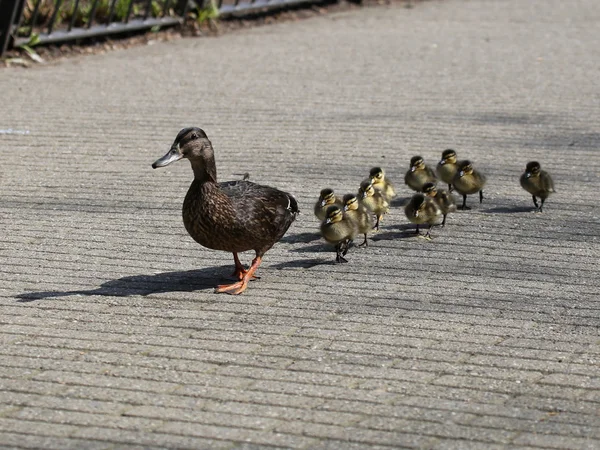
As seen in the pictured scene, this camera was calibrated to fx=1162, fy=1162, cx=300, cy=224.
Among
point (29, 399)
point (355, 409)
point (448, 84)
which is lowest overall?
point (29, 399)

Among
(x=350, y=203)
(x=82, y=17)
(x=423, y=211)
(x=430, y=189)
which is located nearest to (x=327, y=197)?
(x=350, y=203)

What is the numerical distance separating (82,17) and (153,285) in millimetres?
8654

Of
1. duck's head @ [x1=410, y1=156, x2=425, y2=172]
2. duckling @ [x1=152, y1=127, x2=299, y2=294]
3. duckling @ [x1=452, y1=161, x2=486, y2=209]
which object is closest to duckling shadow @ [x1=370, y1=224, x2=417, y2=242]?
duckling @ [x1=452, y1=161, x2=486, y2=209]

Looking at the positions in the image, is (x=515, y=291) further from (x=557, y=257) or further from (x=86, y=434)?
(x=86, y=434)

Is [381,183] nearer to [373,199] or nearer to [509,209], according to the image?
[373,199]

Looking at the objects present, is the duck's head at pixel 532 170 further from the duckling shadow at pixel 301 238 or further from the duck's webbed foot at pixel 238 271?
the duck's webbed foot at pixel 238 271

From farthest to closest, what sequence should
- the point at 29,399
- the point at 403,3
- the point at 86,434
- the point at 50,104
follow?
the point at 403,3 → the point at 50,104 → the point at 29,399 → the point at 86,434

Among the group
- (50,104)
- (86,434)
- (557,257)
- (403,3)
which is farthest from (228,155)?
(403,3)

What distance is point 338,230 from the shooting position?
7645mm

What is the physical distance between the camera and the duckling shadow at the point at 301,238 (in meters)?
8.24

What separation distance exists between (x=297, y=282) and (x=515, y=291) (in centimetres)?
134

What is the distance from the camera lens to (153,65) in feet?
46.8

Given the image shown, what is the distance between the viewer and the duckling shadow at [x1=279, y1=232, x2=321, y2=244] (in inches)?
324

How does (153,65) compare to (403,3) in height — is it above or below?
below
